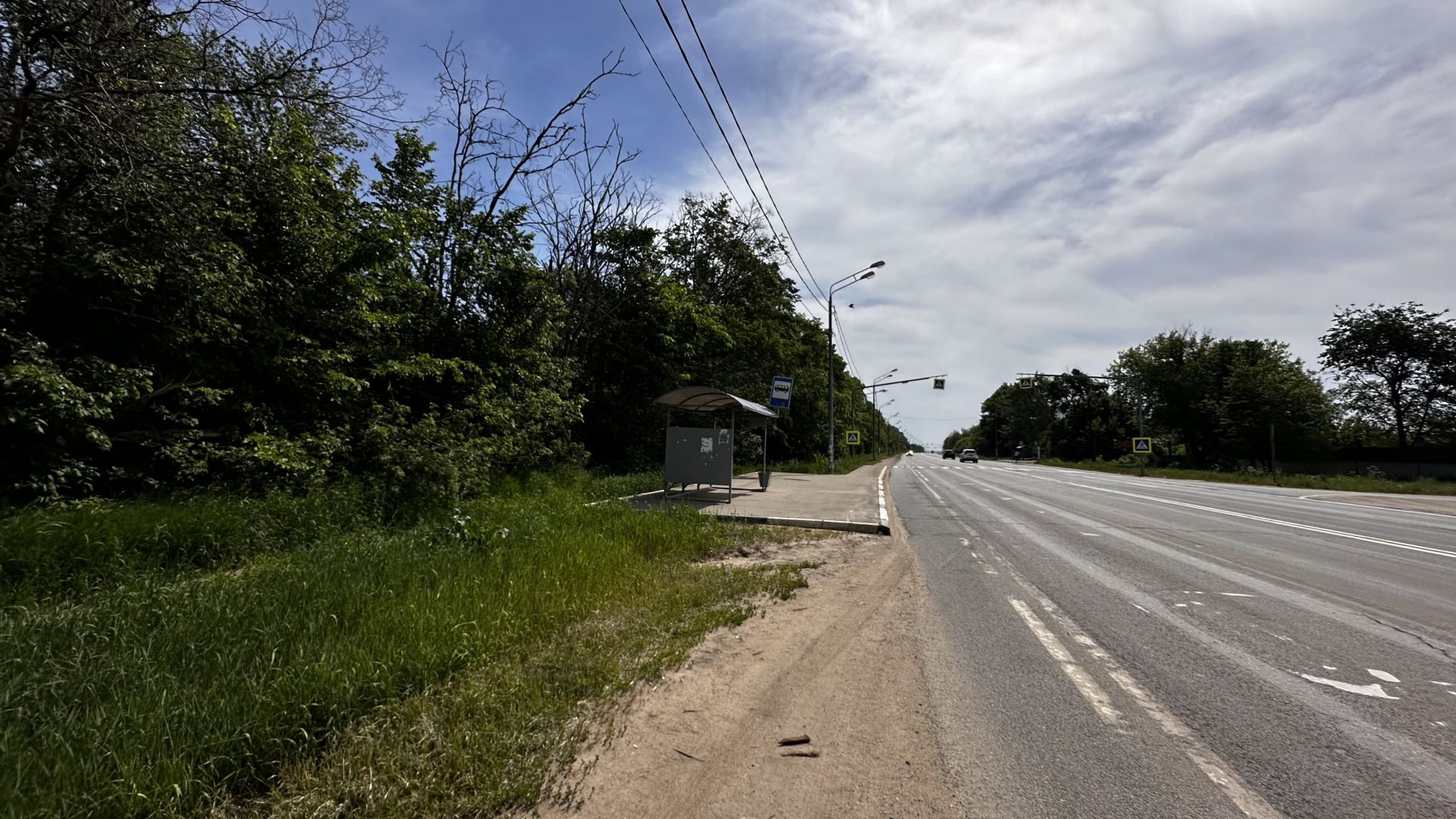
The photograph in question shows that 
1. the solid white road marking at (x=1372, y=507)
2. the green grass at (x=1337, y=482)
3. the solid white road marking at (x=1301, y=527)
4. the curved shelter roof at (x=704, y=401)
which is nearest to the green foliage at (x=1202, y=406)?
the green grass at (x=1337, y=482)

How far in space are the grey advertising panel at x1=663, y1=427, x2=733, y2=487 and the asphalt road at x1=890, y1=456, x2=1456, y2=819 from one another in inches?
238

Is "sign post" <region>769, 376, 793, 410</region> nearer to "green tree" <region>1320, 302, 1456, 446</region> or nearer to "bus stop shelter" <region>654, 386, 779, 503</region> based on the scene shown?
"bus stop shelter" <region>654, 386, 779, 503</region>

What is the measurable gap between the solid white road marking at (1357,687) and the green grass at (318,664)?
158 inches

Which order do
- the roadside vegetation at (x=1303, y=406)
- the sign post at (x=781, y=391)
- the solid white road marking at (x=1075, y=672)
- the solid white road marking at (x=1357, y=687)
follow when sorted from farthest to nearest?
1. the roadside vegetation at (x=1303, y=406)
2. the sign post at (x=781, y=391)
3. the solid white road marking at (x=1357, y=687)
4. the solid white road marking at (x=1075, y=672)

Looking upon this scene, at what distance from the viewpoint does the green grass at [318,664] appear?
2.49 meters

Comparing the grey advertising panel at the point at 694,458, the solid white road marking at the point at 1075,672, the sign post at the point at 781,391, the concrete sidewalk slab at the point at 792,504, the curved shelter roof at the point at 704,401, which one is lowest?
the solid white road marking at the point at 1075,672

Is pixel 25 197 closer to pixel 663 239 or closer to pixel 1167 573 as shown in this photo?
pixel 1167 573

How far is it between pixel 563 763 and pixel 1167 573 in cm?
770

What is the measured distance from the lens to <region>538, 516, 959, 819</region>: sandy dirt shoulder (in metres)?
2.64

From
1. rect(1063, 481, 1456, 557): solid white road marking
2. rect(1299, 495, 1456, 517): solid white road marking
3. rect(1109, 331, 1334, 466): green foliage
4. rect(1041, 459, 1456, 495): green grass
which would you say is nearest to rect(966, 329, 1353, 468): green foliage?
rect(1109, 331, 1334, 466): green foliage

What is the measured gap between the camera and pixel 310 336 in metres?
9.12

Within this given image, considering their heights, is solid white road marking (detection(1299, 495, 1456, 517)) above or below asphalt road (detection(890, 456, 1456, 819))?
above

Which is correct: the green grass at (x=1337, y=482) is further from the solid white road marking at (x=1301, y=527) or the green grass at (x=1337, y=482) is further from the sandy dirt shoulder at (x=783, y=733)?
the sandy dirt shoulder at (x=783, y=733)

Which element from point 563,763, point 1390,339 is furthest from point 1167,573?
point 1390,339
